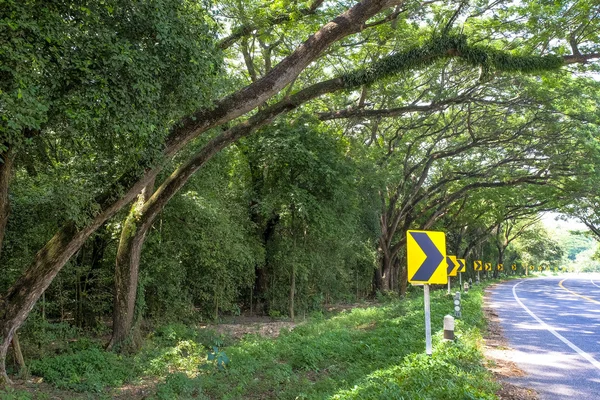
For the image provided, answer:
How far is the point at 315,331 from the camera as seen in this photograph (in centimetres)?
1306

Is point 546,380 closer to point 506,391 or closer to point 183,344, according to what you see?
point 506,391

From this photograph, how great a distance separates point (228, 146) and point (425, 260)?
311 inches

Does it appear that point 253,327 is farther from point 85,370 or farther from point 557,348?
point 557,348

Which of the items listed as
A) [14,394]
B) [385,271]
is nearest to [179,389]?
[14,394]

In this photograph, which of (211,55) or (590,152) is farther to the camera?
(590,152)

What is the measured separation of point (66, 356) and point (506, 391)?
8.67 m

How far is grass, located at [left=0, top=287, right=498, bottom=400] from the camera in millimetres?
5730

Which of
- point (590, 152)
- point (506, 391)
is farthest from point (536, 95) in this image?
point (506, 391)

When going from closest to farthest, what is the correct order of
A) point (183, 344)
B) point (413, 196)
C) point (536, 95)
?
point (183, 344) → point (536, 95) → point (413, 196)

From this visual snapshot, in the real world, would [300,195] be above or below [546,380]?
above

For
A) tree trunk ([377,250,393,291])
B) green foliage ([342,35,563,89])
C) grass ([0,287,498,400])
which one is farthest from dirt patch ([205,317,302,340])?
tree trunk ([377,250,393,291])

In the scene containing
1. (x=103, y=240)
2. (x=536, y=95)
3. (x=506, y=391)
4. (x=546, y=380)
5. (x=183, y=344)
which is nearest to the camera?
(x=506, y=391)

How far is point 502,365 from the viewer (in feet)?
24.7

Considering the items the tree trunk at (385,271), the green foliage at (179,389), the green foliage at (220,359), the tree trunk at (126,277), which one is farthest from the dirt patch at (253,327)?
the tree trunk at (385,271)
